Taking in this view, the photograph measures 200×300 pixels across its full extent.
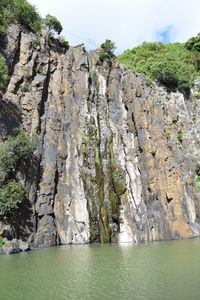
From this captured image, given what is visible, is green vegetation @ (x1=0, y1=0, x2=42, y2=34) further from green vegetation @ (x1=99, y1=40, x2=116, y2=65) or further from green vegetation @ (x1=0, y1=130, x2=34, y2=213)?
green vegetation @ (x1=0, y1=130, x2=34, y2=213)

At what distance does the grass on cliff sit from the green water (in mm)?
32154

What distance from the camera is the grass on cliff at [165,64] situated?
4919 centimetres

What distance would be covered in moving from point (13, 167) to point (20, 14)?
2169cm

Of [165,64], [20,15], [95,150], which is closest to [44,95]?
[95,150]

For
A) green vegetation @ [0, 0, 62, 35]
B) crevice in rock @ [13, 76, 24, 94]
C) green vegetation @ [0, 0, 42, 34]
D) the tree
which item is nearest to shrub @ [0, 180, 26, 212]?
crevice in rock @ [13, 76, 24, 94]

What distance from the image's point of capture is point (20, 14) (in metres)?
40.2

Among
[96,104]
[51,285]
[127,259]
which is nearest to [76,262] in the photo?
[127,259]

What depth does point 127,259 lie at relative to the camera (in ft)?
67.9

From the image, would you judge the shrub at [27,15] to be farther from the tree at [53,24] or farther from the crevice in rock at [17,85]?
the crevice in rock at [17,85]

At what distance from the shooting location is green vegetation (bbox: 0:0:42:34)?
3844 centimetres

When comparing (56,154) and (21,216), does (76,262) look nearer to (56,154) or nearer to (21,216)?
(21,216)

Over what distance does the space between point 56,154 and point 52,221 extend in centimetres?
768

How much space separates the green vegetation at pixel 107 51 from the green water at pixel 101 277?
32.1 meters

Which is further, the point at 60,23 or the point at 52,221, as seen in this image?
the point at 60,23
